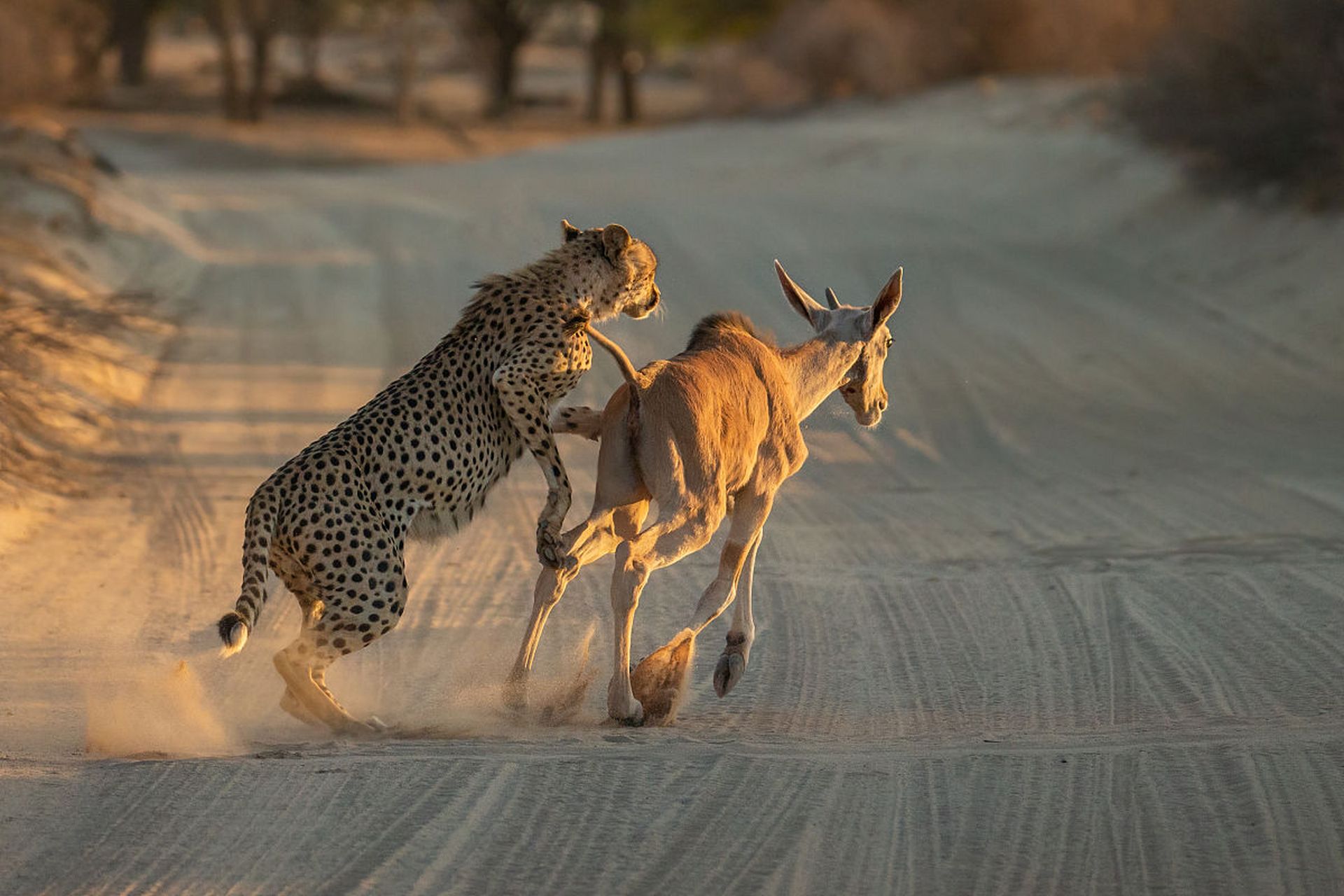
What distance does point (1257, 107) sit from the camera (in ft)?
72.9

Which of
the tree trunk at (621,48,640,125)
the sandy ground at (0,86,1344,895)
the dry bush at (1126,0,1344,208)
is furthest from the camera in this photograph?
the tree trunk at (621,48,640,125)

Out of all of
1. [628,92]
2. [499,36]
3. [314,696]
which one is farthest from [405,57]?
[314,696]

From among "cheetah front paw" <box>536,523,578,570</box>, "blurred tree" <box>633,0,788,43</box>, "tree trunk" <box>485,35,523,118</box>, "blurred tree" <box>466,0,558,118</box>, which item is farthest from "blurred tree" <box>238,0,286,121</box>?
"cheetah front paw" <box>536,523,578,570</box>

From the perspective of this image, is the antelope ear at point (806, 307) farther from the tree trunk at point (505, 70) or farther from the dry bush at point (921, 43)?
the tree trunk at point (505, 70)

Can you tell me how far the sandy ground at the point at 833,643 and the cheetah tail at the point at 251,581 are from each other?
0.54 meters

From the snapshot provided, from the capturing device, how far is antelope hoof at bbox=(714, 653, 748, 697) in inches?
294

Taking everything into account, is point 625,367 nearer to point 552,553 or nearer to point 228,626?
point 552,553

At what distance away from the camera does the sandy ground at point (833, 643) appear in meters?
5.88

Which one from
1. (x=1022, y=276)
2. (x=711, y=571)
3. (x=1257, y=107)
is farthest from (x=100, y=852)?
(x=1257, y=107)

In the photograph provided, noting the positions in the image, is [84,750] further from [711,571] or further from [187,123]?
[187,123]

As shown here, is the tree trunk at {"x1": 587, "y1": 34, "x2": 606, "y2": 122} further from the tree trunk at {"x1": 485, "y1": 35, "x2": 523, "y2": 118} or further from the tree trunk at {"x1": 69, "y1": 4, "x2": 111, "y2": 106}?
the tree trunk at {"x1": 69, "y1": 4, "x2": 111, "y2": 106}

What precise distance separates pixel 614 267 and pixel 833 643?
236cm

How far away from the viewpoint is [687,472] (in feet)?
24.1

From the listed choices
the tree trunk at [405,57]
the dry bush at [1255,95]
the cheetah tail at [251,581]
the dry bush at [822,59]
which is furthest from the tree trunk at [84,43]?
the cheetah tail at [251,581]
